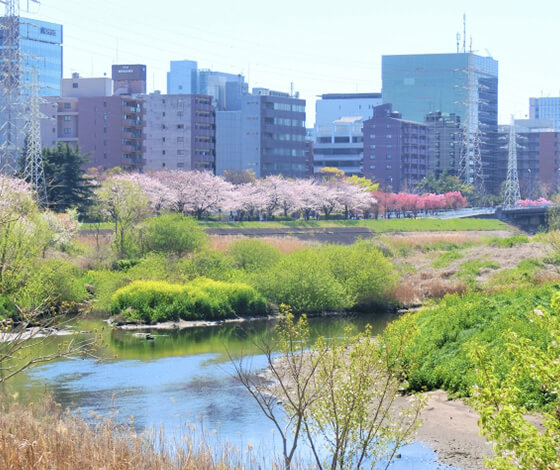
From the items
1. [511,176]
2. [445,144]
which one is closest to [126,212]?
[511,176]

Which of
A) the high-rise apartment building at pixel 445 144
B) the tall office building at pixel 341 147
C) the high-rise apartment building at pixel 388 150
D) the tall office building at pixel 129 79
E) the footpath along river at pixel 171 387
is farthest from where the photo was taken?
the high-rise apartment building at pixel 445 144

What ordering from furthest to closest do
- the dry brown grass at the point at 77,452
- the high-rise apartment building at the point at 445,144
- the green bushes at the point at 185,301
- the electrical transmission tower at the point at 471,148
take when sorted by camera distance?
the high-rise apartment building at the point at 445,144
the electrical transmission tower at the point at 471,148
the green bushes at the point at 185,301
the dry brown grass at the point at 77,452

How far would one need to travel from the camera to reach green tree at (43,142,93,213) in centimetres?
7969

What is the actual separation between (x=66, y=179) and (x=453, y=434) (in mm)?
60912

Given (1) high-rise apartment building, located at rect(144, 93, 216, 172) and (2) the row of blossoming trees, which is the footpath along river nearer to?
(2) the row of blossoming trees

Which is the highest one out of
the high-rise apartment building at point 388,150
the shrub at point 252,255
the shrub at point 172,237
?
the high-rise apartment building at point 388,150

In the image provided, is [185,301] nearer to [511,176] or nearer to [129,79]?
[129,79]

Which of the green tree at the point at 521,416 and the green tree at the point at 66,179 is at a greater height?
the green tree at the point at 66,179

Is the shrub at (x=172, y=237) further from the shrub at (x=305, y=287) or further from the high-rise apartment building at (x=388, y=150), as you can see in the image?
the high-rise apartment building at (x=388, y=150)

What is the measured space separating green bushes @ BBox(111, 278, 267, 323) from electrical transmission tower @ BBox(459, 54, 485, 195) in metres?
126

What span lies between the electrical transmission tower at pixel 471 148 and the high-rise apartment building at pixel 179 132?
56903mm

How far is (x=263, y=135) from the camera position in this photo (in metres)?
144

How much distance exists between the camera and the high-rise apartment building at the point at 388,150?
166750 mm

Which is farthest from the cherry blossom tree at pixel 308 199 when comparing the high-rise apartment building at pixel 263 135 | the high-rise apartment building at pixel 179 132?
the high-rise apartment building at pixel 263 135
